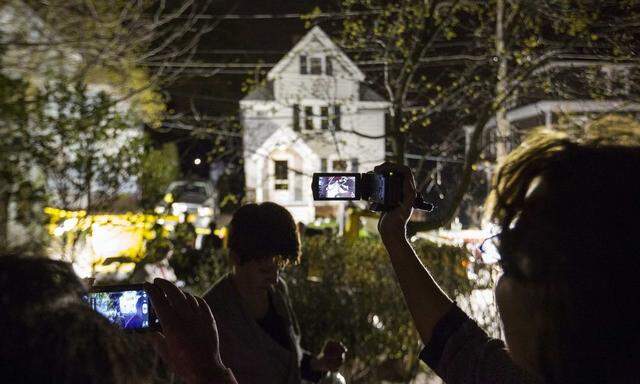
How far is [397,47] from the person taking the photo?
7.07 m

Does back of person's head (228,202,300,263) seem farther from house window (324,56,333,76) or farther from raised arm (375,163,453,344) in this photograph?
house window (324,56,333,76)

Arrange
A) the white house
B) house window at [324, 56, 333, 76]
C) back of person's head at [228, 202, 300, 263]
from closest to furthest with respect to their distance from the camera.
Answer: back of person's head at [228, 202, 300, 263] → the white house → house window at [324, 56, 333, 76]

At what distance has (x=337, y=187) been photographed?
2.44 meters

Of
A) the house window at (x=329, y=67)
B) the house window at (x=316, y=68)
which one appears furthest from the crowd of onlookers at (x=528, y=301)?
the house window at (x=316, y=68)

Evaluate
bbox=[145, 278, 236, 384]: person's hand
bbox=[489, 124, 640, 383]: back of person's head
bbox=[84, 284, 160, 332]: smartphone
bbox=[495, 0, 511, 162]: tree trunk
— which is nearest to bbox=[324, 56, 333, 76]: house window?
bbox=[495, 0, 511, 162]: tree trunk

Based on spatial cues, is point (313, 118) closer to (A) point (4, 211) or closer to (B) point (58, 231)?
(B) point (58, 231)

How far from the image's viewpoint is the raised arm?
1964mm

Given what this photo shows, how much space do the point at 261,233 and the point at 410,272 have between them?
3.36ft

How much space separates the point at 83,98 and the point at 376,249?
3.31 m

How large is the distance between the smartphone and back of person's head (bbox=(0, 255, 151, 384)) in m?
0.59

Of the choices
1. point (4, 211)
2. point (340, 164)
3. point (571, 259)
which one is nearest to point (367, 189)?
point (571, 259)

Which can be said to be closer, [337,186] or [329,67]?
[337,186]

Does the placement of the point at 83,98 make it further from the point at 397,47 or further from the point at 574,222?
the point at 574,222

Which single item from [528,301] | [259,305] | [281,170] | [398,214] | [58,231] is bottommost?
[259,305]
